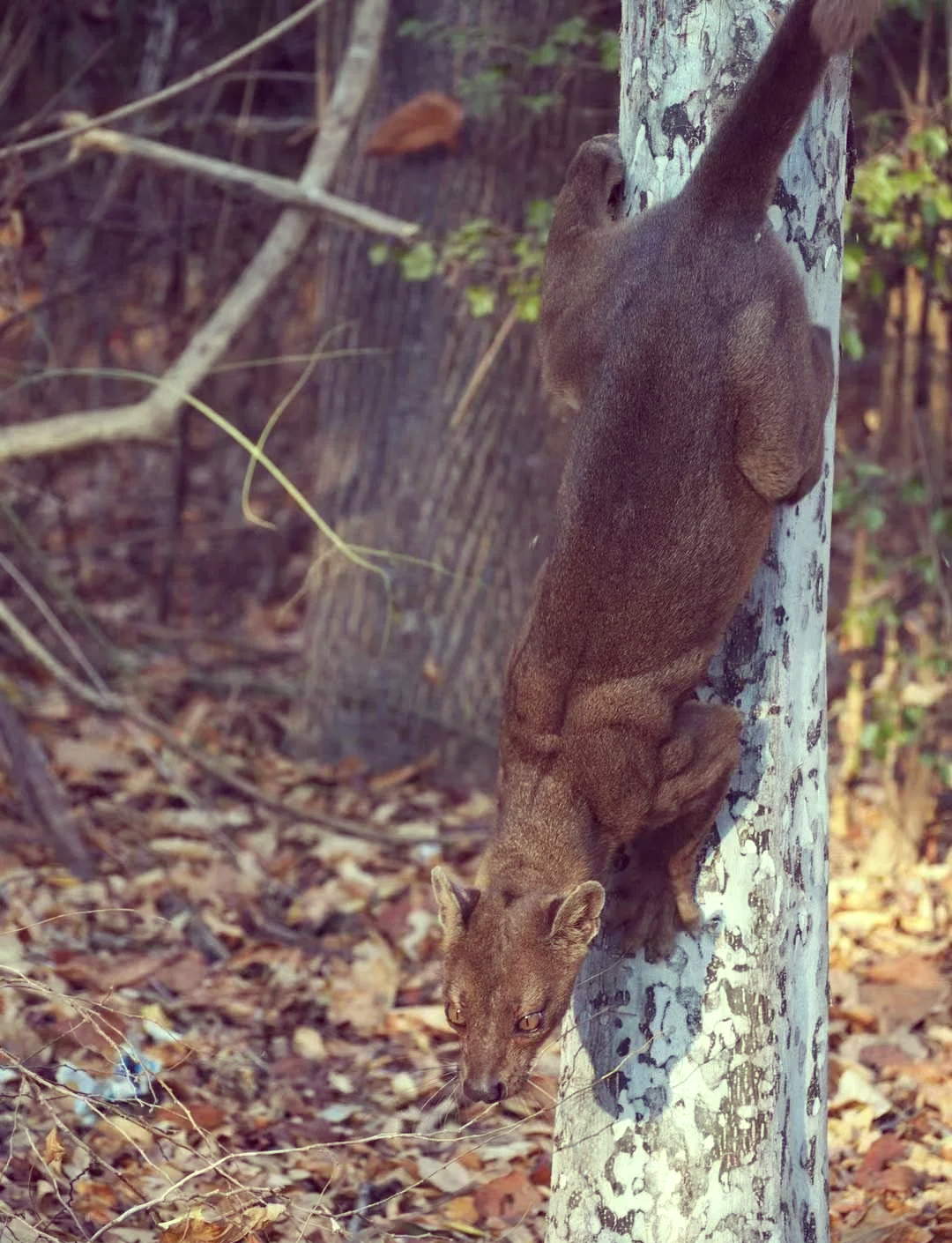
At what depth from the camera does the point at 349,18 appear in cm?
677

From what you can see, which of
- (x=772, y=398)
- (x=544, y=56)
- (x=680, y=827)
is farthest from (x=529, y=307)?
(x=680, y=827)

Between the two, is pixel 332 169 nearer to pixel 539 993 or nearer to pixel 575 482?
pixel 575 482

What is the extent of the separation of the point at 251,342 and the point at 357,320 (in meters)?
3.13

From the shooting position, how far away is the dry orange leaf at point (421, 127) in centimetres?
615

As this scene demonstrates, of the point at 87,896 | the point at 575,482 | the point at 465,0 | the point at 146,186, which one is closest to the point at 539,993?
the point at 575,482

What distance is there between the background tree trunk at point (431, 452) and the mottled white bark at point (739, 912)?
A: 2.89m

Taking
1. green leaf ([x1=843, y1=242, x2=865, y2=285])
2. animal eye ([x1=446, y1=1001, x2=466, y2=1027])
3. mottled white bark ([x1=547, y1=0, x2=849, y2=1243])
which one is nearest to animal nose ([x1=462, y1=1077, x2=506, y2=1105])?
animal eye ([x1=446, y1=1001, x2=466, y2=1027])

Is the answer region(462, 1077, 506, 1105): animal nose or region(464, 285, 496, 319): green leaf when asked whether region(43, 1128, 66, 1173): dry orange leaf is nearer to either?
region(462, 1077, 506, 1105): animal nose

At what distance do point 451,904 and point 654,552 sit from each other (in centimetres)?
86

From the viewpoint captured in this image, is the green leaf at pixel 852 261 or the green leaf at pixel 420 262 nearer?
A: the green leaf at pixel 852 261

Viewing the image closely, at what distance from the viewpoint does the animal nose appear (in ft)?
10.1

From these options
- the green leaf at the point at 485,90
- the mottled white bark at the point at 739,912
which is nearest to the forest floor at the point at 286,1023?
the mottled white bark at the point at 739,912

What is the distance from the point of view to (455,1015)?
3199mm

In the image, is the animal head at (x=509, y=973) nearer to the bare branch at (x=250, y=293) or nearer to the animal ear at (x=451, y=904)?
the animal ear at (x=451, y=904)
